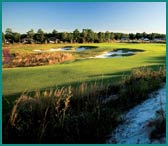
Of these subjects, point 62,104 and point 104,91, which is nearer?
point 62,104

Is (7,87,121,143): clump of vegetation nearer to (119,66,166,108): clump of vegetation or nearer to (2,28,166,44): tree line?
(119,66,166,108): clump of vegetation

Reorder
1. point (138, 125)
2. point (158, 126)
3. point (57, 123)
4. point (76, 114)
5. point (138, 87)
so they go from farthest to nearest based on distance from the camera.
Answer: point (138, 87) < point (76, 114) < point (57, 123) < point (138, 125) < point (158, 126)

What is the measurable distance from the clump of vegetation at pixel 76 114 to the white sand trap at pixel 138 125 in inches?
8.9

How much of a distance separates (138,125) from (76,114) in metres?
1.81

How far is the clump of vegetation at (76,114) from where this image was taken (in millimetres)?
6719

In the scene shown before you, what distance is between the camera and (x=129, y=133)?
21.4 feet

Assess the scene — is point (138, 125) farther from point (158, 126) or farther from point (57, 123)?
point (57, 123)

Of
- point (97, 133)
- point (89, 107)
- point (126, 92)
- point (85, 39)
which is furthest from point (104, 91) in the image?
point (85, 39)

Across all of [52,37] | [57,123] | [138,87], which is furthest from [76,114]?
[52,37]

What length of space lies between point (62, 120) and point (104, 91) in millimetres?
2732

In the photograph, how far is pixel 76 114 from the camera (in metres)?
8.00

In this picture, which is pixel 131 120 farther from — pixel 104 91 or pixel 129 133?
pixel 104 91

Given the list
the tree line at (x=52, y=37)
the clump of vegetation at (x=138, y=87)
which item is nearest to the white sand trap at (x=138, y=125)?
the clump of vegetation at (x=138, y=87)

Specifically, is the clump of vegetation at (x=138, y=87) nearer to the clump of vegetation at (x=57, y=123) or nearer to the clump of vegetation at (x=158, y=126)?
the clump of vegetation at (x=57, y=123)
